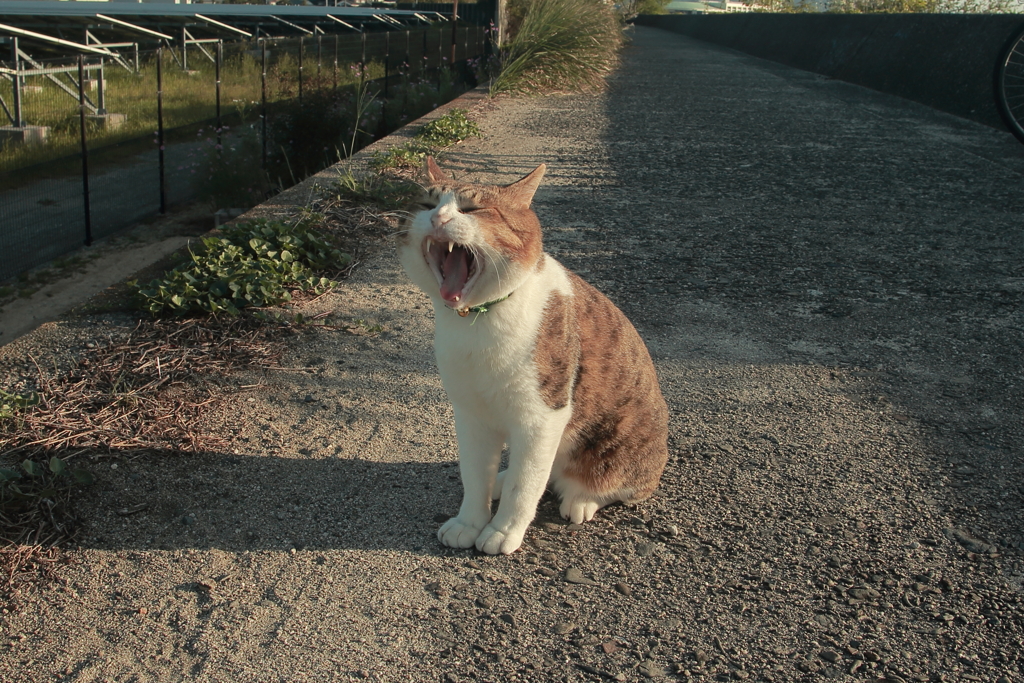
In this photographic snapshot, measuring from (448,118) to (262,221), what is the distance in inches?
161

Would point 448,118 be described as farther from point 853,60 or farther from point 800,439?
point 853,60

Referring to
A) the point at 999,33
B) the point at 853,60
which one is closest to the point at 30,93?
the point at 999,33

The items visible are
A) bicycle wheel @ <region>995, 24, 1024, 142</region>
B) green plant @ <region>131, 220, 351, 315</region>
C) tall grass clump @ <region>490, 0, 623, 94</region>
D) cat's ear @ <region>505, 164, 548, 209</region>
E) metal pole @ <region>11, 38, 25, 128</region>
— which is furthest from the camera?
tall grass clump @ <region>490, 0, 623, 94</region>

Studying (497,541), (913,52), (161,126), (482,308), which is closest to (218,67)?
(161,126)

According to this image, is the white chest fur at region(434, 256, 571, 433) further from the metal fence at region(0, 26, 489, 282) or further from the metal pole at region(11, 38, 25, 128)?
the metal pole at region(11, 38, 25, 128)

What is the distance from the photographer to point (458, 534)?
7.99 ft

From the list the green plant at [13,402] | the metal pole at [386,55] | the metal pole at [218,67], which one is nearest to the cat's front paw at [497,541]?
the green plant at [13,402]

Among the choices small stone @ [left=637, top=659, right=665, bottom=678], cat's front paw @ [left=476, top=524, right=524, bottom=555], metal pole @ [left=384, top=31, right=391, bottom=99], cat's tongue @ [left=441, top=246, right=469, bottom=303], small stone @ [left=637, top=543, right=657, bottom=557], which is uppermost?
metal pole @ [left=384, top=31, right=391, bottom=99]

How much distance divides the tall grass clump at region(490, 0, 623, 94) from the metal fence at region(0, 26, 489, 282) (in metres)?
1.13

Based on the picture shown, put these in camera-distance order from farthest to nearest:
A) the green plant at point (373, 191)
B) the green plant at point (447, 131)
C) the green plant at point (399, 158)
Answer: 1. the green plant at point (447, 131)
2. the green plant at point (399, 158)
3. the green plant at point (373, 191)

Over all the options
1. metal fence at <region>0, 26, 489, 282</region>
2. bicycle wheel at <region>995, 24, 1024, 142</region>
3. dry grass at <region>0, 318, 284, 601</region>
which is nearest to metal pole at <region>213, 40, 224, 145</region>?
metal fence at <region>0, 26, 489, 282</region>

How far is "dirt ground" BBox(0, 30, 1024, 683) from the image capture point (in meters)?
2.05

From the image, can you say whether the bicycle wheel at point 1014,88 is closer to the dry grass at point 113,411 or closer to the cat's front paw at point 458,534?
the dry grass at point 113,411

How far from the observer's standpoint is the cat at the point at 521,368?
210cm
